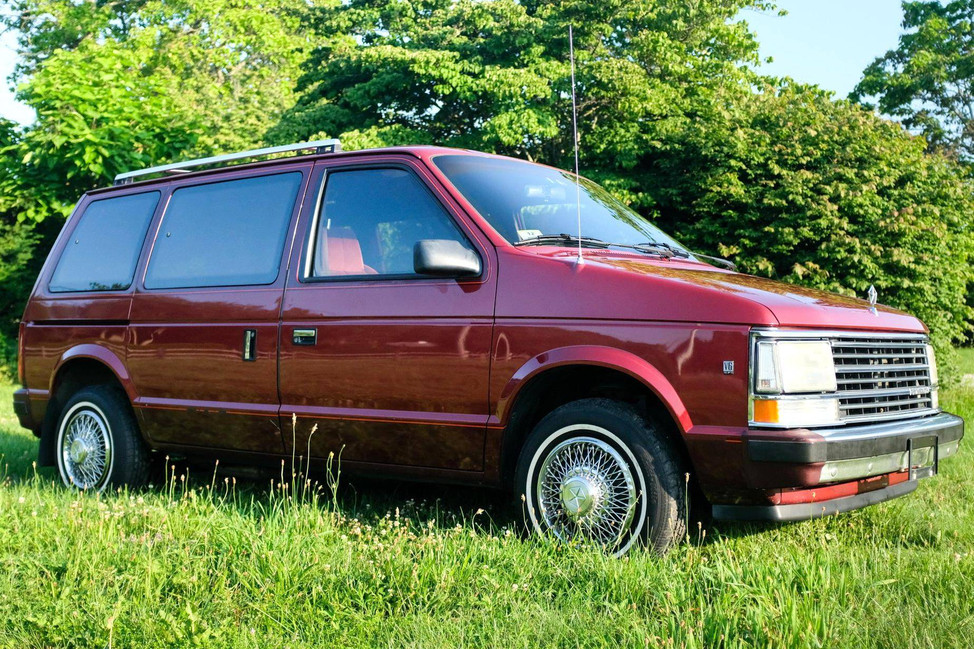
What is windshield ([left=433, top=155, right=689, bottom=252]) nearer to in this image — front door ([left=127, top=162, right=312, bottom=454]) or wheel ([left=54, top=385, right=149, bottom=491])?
front door ([left=127, top=162, right=312, bottom=454])

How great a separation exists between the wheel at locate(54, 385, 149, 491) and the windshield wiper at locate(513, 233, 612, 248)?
3.05 metres

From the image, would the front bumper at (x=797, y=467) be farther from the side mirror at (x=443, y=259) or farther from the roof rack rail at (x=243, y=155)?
the roof rack rail at (x=243, y=155)

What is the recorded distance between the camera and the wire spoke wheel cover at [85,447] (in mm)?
6102

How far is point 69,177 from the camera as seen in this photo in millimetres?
17469

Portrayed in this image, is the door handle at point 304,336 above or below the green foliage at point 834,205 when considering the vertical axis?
below

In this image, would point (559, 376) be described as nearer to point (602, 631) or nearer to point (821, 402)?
point (821, 402)

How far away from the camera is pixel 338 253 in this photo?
5105 millimetres

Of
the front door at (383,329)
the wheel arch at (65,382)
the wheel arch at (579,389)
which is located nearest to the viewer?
the wheel arch at (579,389)

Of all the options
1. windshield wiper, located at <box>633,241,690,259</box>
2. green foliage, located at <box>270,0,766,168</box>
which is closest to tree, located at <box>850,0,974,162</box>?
green foliage, located at <box>270,0,766,168</box>

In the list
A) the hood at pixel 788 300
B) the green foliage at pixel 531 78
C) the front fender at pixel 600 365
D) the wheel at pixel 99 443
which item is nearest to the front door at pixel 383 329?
the front fender at pixel 600 365

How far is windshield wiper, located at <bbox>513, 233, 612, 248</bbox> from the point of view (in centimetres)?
466

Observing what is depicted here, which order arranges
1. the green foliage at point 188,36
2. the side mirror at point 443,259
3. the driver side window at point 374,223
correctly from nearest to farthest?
the side mirror at point 443,259, the driver side window at point 374,223, the green foliage at point 188,36

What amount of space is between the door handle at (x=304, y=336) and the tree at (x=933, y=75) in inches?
1263

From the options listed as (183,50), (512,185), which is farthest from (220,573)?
(183,50)
